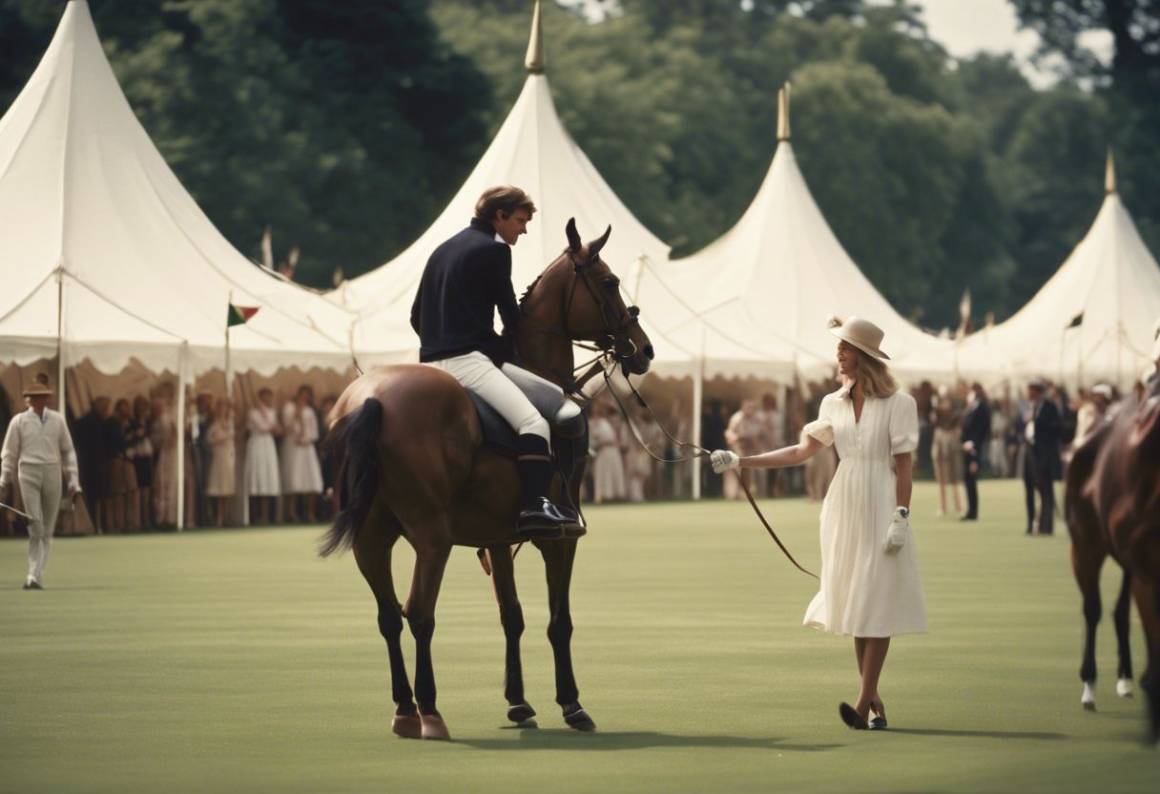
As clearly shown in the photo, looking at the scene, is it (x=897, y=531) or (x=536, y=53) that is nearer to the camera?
(x=897, y=531)

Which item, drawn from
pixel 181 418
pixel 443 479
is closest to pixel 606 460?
pixel 181 418

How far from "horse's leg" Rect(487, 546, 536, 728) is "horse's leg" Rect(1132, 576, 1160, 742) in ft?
10.3

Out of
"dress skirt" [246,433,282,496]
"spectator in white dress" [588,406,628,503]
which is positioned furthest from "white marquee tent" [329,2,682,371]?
"dress skirt" [246,433,282,496]

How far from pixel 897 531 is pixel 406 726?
2678 mm

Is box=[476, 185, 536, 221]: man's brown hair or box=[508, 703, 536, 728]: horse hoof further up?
box=[476, 185, 536, 221]: man's brown hair

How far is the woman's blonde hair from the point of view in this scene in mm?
11766

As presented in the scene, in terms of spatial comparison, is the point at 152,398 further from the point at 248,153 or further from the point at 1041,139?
the point at 1041,139

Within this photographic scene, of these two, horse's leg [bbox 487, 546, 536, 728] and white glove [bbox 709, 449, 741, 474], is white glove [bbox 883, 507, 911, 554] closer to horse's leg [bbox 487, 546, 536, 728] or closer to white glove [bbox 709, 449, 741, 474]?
white glove [bbox 709, 449, 741, 474]

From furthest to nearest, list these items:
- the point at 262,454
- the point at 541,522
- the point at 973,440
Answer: the point at 262,454 → the point at 973,440 → the point at 541,522

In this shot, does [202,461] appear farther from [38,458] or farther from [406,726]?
[406,726]

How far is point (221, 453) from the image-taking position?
111 feet

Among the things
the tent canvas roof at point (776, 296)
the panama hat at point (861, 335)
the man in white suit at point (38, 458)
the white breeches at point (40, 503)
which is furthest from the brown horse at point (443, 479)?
the tent canvas roof at point (776, 296)

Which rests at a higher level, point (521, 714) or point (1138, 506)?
point (1138, 506)

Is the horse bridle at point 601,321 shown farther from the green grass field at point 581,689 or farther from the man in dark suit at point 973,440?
the man in dark suit at point 973,440
